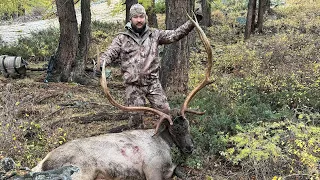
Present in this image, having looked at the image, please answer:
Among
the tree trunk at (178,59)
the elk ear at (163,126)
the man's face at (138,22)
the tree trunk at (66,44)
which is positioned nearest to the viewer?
the elk ear at (163,126)

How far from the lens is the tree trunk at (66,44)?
1133 cm

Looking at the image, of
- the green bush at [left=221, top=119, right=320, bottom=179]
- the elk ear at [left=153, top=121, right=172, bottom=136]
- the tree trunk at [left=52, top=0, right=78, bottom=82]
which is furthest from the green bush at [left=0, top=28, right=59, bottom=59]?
the green bush at [left=221, top=119, right=320, bottom=179]

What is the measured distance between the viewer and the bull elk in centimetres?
463

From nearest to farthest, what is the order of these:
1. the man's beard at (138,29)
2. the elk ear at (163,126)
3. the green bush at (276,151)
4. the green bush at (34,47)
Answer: the green bush at (276,151), the elk ear at (163,126), the man's beard at (138,29), the green bush at (34,47)

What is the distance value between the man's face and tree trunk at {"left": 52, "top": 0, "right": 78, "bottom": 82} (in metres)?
6.19

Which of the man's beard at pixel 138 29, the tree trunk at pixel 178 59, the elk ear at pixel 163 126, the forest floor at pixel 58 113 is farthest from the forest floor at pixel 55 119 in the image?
the man's beard at pixel 138 29

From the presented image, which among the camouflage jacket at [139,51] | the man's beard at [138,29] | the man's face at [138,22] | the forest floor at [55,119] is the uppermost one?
the man's face at [138,22]

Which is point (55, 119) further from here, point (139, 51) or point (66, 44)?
point (66, 44)

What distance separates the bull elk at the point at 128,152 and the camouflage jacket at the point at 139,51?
83 centimetres

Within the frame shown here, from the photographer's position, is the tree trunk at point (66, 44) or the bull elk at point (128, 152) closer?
the bull elk at point (128, 152)

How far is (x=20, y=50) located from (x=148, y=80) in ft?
35.6

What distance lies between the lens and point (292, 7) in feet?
81.7

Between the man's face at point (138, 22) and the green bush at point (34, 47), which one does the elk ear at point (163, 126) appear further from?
the green bush at point (34, 47)

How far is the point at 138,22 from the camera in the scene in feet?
18.5
